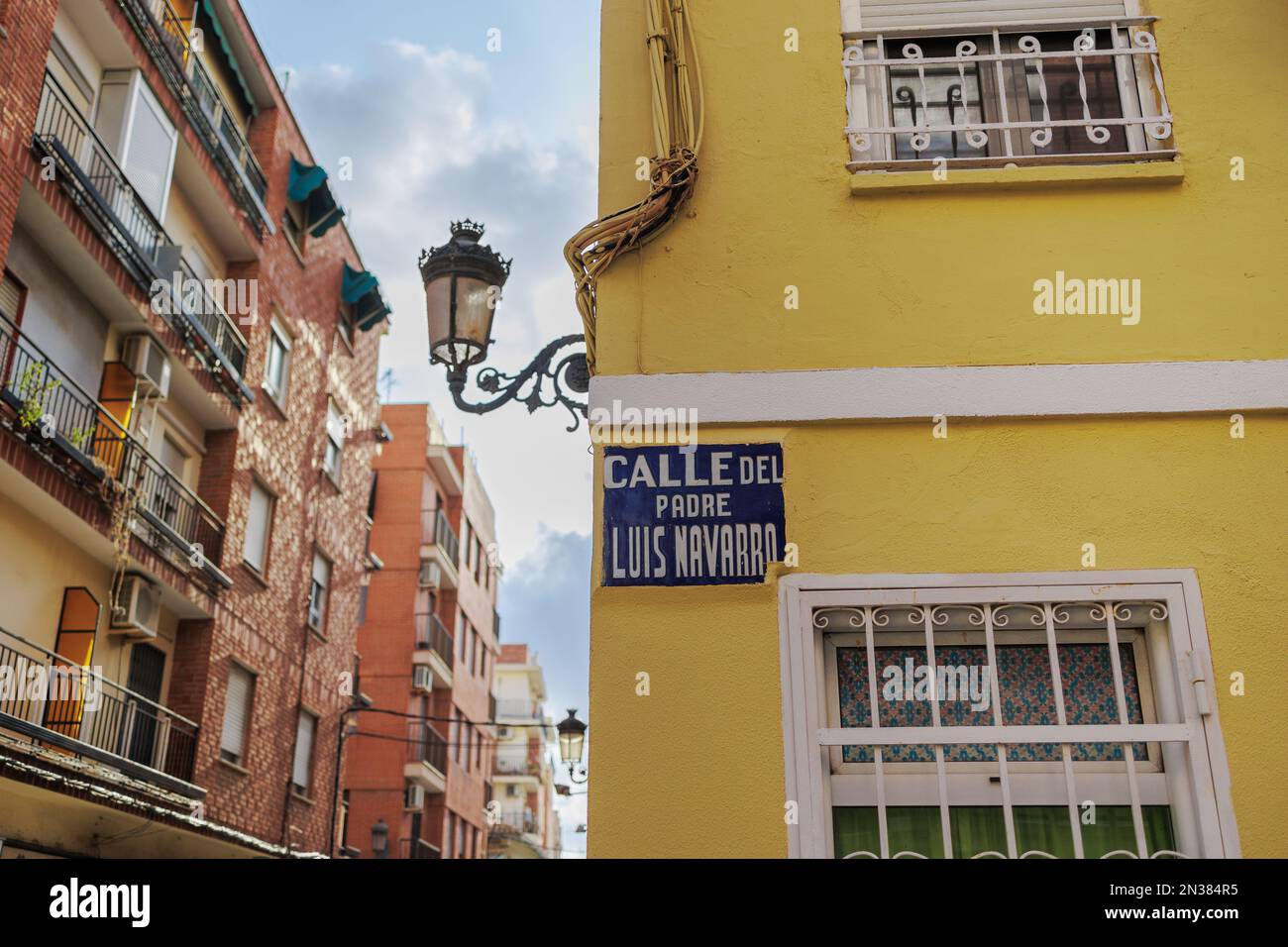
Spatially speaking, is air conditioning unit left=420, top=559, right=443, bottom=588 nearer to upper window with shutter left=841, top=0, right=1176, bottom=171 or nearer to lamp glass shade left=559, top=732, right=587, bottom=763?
lamp glass shade left=559, top=732, right=587, bottom=763

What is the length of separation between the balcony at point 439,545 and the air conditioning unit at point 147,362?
17605 mm

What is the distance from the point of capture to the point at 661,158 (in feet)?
15.8

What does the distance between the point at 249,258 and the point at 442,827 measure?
61.5ft

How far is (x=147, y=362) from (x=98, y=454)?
5.42 feet

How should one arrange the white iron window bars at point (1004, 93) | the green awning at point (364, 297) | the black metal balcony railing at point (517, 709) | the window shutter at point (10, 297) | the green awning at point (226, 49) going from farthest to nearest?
the black metal balcony railing at point (517, 709) → the green awning at point (364, 297) → the green awning at point (226, 49) → the window shutter at point (10, 297) → the white iron window bars at point (1004, 93)

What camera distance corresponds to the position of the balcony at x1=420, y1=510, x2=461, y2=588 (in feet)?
111

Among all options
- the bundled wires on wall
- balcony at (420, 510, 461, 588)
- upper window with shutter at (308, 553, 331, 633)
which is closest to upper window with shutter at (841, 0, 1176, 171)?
the bundled wires on wall

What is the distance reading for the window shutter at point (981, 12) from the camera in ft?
16.8

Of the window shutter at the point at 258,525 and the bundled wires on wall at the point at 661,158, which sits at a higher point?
the window shutter at the point at 258,525

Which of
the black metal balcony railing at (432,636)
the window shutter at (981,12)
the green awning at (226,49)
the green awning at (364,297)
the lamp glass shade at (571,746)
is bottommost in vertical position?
the lamp glass shade at (571,746)

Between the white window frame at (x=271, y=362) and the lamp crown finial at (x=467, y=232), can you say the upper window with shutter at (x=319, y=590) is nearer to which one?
the white window frame at (x=271, y=362)

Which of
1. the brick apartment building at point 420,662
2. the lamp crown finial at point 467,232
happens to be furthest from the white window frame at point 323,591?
the lamp crown finial at point 467,232

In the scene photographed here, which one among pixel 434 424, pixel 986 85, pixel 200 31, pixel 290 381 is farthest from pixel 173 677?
pixel 434 424

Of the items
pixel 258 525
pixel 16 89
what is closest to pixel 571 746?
pixel 258 525
